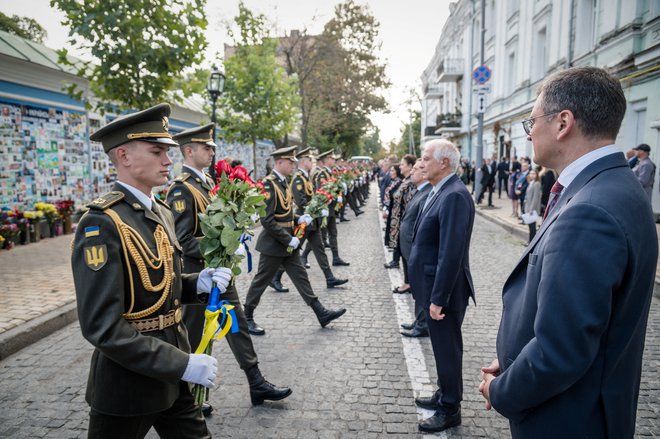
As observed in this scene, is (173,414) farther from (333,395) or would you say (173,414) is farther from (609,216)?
(609,216)

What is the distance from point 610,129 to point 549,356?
877 millimetres

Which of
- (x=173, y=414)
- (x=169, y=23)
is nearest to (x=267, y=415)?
(x=173, y=414)

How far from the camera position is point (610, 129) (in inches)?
→ 64.7

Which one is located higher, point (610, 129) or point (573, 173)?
point (610, 129)

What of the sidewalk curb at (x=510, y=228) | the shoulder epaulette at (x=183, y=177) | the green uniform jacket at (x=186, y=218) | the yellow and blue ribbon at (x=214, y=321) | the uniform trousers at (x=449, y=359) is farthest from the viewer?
the sidewalk curb at (x=510, y=228)

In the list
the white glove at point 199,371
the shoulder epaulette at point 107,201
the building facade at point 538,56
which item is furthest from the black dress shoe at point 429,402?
the building facade at point 538,56

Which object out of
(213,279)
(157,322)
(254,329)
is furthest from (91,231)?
(254,329)

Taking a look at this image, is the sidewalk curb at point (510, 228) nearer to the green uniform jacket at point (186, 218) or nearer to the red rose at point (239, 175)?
the green uniform jacket at point (186, 218)

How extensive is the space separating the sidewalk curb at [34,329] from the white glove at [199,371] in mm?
3780

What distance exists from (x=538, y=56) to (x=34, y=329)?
2352cm

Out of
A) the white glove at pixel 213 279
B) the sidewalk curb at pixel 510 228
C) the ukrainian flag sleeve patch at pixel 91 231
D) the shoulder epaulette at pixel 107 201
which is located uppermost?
the shoulder epaulette at pixel 107 201

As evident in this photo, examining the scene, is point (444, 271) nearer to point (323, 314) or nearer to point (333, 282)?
point (323, 314)

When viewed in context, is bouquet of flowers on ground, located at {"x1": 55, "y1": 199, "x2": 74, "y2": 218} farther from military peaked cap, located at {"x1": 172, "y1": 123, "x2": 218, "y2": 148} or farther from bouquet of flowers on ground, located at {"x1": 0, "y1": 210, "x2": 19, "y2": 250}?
military peaked cap, located at {"x1": 172, "y1": 123, "x2": 218, "y2": 148}

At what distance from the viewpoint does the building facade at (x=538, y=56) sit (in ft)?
40.8
